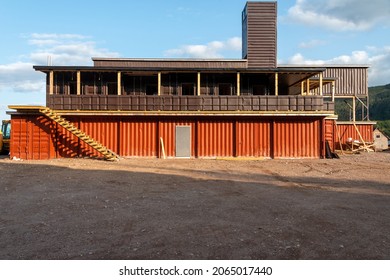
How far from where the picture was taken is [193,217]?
25.7 ft

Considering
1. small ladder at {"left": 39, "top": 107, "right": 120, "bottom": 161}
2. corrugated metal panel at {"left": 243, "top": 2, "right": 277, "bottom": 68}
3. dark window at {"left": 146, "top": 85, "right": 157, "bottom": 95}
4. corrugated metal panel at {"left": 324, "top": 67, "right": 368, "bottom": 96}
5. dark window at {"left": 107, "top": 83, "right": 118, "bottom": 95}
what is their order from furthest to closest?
corrugated metal panel at {"left": 324, "top": 67, "right": 368, "bottom": 96}, corrugated metal panel at {"left": 243, "top": 2, "right": 277, "bottom": 68}, dark window at {"left": 146, "top": 85, "right": 157, "bottom": 95}, dark window at {"left": 107, "top": 83, "right": 118, "bottom": 95}, small ladder at {"left": 39, "top": 107, "right": 120, "bottom": 161}

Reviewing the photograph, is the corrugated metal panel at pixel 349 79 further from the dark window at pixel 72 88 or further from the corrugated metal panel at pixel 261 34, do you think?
the dark window at pixel 72 88

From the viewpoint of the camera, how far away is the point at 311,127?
23.7m

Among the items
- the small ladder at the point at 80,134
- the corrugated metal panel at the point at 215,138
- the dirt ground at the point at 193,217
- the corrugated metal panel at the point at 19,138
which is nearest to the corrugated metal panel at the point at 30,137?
the corrugated metal panel at the point at 19,138

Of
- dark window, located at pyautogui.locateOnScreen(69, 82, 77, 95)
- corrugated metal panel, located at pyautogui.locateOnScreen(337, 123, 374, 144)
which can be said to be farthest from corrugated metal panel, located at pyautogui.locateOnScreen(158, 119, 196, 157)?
Answer: corrugated metal panel, located at pyautogui.locateOnScreen(337, 123, 374, 144)

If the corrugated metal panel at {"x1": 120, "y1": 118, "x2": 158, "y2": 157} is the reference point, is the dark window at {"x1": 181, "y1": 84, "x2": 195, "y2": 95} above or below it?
above

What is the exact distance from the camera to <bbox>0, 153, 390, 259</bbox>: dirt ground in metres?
5.58

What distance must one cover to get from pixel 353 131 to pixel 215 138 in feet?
57.2

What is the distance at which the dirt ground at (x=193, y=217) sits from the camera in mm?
5582

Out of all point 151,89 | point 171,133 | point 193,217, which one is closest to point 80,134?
point 171,133

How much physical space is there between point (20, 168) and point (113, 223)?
493 inches

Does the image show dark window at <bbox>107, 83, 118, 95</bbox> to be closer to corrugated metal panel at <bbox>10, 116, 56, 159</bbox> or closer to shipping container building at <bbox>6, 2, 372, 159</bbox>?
shipping container building at <bbox>6, 2, 372, 159</bbox>

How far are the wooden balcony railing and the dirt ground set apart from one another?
9.11m

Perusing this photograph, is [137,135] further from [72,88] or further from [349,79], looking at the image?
[349,79]
